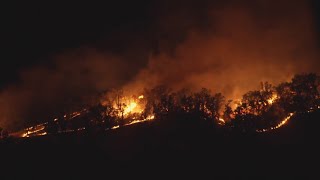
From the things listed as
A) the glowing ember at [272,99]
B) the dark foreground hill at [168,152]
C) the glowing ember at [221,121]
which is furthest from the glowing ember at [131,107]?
the glowing ember at [272,99]

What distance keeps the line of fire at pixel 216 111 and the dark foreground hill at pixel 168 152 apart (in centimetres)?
156

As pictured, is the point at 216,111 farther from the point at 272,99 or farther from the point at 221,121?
the point at 272,99

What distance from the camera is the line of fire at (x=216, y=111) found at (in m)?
35.1

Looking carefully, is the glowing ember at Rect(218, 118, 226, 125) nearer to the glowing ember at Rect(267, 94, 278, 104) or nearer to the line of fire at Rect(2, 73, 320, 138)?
the line of fire at Rect(2, 73, 320, 138)

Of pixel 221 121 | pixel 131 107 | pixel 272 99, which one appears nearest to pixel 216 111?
pixel 221 121

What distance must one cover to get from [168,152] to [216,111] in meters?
10.1

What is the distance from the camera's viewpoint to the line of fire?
115 feet

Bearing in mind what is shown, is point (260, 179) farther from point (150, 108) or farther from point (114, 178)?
point (150, 108)

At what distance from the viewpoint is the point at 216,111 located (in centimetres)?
3759

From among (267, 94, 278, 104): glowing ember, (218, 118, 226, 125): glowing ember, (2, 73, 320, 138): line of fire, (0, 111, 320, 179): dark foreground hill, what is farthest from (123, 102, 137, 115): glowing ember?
(267, 94, 278, 104): glowing ember

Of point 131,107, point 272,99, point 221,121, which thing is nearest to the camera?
point 221,121

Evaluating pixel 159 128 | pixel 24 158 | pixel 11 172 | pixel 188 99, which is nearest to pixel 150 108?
pixel 188 99

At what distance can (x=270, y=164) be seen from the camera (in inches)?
1030

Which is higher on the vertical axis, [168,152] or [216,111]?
[216,111]
